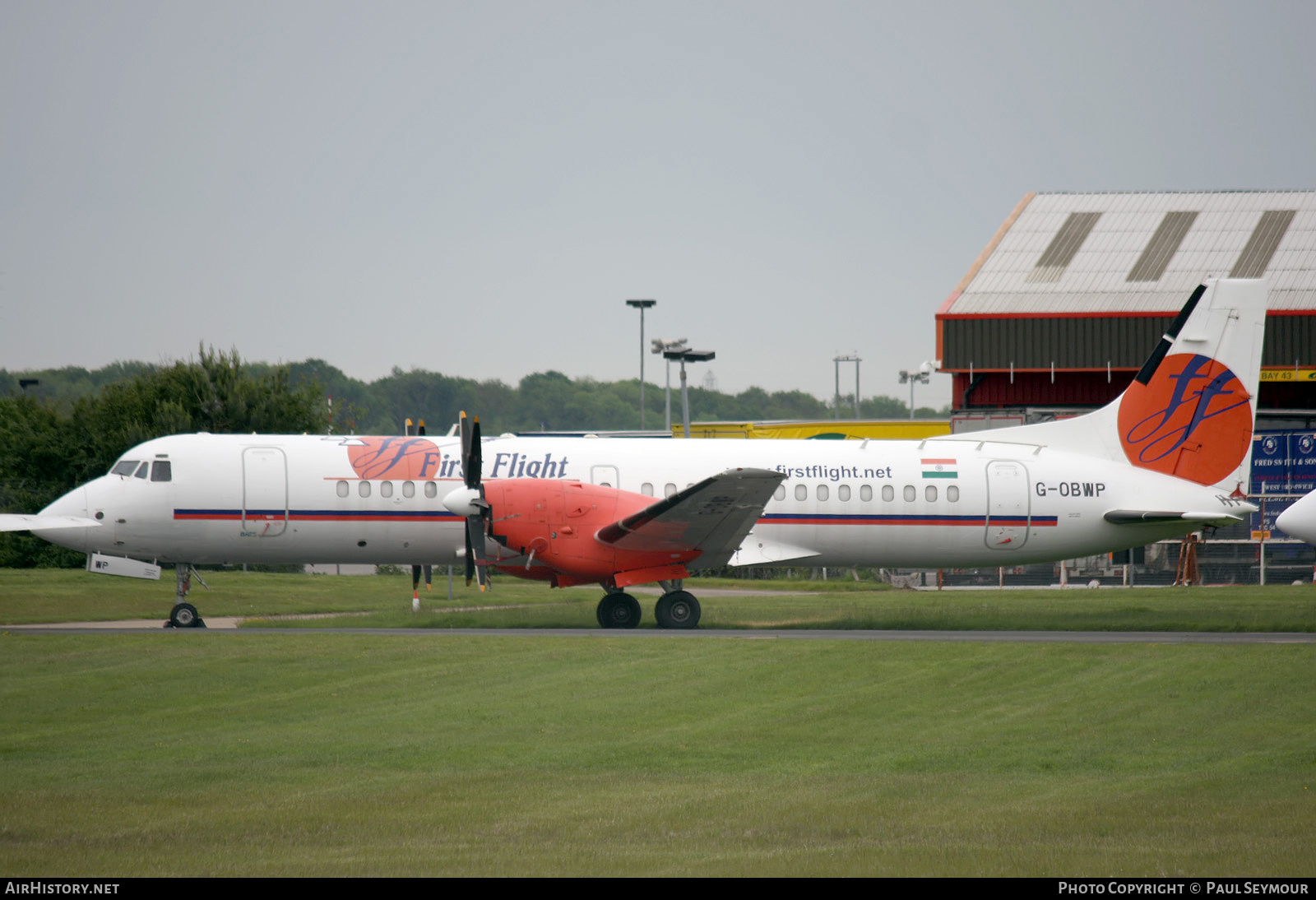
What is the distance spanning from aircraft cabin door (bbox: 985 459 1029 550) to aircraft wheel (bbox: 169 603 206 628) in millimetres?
15492

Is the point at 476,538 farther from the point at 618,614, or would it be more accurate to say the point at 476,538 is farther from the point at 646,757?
the point at 646,757

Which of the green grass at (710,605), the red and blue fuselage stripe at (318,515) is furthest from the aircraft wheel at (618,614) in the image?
the red and blue fuselage stripe at (318,515)

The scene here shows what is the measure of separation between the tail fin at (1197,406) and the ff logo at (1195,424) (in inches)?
0.7

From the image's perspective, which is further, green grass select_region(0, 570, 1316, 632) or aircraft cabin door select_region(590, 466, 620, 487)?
green grass select_region(0, 570, 1316, 632)

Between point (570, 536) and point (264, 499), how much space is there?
20.0 feet

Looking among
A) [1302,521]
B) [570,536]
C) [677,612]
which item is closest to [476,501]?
[570,536]

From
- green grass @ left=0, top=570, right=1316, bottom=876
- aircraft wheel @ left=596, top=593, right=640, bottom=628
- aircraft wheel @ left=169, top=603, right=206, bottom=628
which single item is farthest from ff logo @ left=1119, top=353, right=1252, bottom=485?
aircraft wheel @ left=169, top=603, right=206, bottom=628

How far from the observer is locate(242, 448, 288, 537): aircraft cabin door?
80.9 feet

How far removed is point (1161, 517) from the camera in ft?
84.6

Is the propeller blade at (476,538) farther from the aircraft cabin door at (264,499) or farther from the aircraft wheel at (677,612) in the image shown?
the aircraft cabin door at (264,499)

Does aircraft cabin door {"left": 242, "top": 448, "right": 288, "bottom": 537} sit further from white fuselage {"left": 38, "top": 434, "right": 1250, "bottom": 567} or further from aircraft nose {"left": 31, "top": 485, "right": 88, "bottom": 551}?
aircraft nose {"left": 31, "top": 485, "right": 88, "bottom": 551}
